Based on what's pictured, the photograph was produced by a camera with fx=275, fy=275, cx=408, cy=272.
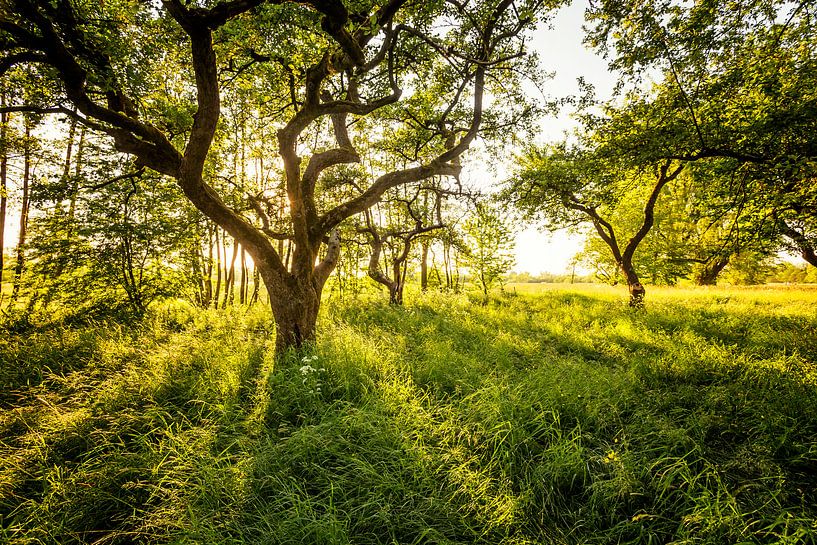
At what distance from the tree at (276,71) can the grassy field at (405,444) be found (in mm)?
2442

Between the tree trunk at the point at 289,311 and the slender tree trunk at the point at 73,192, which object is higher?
the slender tree trunk at the point at 73,192

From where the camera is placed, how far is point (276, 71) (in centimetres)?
592

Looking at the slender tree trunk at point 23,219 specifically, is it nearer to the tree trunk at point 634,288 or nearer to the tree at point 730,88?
the tree at point 730,88

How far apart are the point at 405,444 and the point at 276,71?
24.4ft

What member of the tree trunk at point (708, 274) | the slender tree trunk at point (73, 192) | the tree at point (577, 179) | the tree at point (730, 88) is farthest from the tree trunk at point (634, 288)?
the slender tree trunk at point (73, 192)

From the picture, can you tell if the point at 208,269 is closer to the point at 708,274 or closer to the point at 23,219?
the point at 23,219

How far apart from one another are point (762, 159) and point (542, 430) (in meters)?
6.76

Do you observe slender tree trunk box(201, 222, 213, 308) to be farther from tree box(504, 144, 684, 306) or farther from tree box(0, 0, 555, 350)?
tree box(504, 144, 684, 306)

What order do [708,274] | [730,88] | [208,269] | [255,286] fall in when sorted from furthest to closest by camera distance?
[708,274]
[255,286]
[208,269]
[730,88]

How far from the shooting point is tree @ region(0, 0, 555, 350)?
13.1 feet

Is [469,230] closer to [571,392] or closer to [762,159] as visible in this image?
[762,159]

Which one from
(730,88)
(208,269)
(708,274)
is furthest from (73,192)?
(708,274)

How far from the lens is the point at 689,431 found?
3416mm

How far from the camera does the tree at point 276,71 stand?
4.00 metres
